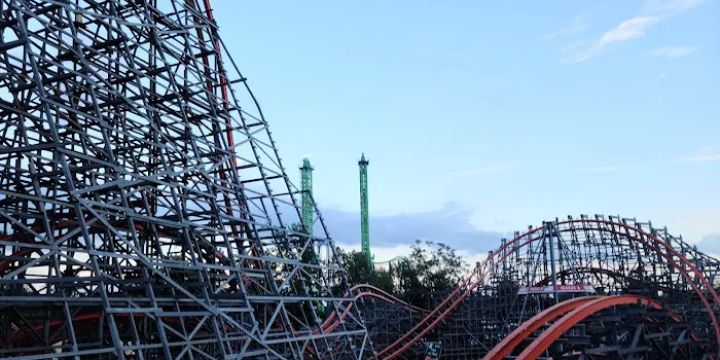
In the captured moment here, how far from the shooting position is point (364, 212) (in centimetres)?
7025

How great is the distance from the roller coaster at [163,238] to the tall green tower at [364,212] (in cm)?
4164

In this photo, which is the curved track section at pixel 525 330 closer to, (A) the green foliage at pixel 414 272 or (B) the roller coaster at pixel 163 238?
(B) the roller coaster at pixel 163 238

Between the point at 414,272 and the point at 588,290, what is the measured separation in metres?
32.9

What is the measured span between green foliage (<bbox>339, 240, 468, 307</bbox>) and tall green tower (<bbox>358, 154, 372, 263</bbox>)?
8.98 meters

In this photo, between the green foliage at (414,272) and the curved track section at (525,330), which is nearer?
the curved track section at (525,330)

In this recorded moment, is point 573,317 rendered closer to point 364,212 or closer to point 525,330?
point 525,330

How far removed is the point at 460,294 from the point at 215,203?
2350 centimetres

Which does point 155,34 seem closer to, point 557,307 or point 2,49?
point 2,49

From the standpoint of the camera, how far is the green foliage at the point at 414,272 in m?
54.3

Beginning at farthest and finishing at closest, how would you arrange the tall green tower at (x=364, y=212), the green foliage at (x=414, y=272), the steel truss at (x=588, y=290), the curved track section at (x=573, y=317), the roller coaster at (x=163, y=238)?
the tall green tower at (x=364, y=212), the green foliage at (x=414, y=272), the steel truss at (x=588, y=290), the curved track section at (x=573, y=317), the roller coaster at (x=163, y=238)

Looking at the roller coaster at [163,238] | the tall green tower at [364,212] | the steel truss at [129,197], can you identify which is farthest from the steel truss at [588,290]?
the tall green tower at [364,212]

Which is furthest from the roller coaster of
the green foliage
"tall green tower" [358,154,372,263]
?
"tall green tower" [358,154,372,263]

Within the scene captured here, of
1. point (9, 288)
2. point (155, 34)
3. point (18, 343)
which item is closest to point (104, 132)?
point (155, 34)

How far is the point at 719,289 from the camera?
29719mm
